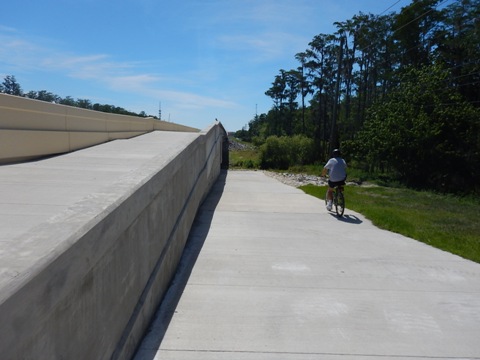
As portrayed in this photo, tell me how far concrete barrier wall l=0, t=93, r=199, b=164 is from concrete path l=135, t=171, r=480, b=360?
10.3 feet

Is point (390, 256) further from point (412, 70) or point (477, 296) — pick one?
point (412, 70)

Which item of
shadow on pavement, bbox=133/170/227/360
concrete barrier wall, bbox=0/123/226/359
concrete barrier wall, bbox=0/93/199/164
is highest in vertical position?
concrete barrier wall, bbox=0/93/199/164

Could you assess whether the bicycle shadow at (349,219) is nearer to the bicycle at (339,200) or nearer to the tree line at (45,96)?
the bicycle at (339,200)

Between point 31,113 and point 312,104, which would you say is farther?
point 312,104

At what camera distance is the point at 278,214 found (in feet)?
32.5

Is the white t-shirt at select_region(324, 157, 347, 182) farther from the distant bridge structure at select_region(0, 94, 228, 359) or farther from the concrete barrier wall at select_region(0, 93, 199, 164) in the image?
the concrete barrier wall at select_region(0, 93, 199, 164)

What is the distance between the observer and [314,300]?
181 inches

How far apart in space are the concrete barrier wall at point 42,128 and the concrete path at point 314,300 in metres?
3.15

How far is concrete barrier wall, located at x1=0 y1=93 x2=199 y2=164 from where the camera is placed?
6633 millimetres

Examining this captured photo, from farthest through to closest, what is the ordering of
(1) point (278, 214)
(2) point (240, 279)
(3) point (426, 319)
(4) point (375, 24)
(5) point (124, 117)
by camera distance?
(4) point (375, 24) → (5) point (124, 117) → (1) point (278, 214) → (2) point (240, 279) → (3) point (426, 319)

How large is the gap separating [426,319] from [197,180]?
5.69 metres

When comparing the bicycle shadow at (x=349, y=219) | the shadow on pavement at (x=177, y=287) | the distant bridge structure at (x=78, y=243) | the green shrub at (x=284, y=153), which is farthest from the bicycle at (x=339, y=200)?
the green shrub at (x=284, y=153)

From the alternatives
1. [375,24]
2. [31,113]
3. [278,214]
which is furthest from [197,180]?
[375,24]

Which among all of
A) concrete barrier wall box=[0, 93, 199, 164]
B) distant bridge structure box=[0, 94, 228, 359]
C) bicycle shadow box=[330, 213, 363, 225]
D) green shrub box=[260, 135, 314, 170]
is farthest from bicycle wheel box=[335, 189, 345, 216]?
green shrub box=[260, 135, 314, 170]
